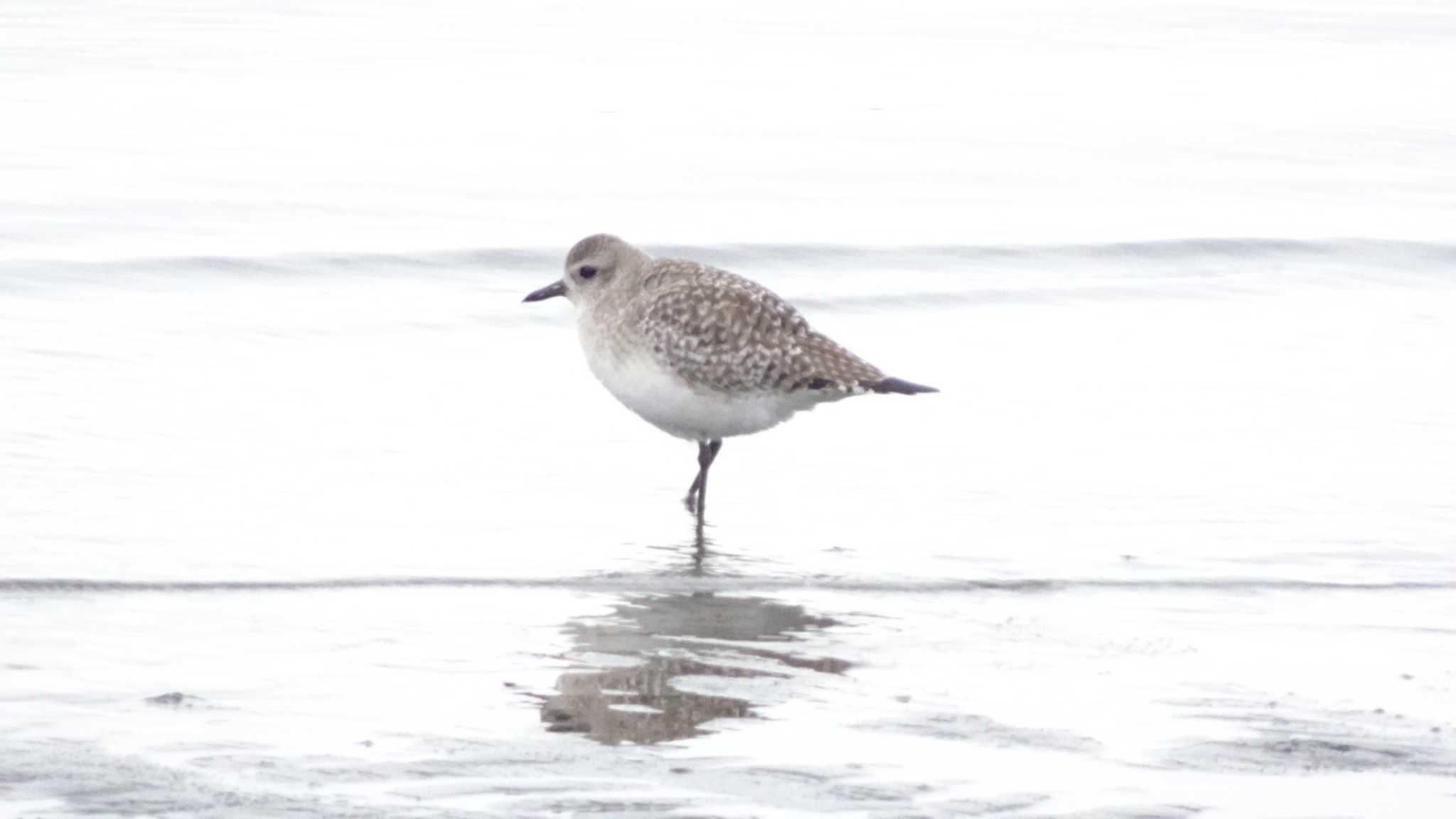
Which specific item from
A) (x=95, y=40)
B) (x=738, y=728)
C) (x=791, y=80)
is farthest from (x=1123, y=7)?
(x=738, y=728)

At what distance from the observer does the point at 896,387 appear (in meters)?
8.50

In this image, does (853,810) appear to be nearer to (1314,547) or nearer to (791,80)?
(1314,547)

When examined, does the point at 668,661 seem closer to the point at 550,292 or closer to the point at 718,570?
the point at 718,570

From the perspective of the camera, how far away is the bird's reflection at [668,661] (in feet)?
18.4

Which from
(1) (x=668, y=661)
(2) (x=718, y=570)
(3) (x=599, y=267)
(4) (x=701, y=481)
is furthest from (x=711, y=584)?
(3) (x=599, y=267)

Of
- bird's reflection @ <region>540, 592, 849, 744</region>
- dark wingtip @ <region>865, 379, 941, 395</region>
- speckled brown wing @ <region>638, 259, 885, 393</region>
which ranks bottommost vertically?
bird's reflection @ <region>540, 592, 849, 744</region>

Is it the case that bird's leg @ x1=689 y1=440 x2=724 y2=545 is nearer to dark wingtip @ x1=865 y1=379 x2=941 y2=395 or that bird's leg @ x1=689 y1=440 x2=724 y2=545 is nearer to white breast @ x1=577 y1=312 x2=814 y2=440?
white breast @ x1=577 y1=312 x2=814 y2=440

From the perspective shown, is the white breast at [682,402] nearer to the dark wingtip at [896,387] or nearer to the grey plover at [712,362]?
the grey plover at [712,362]

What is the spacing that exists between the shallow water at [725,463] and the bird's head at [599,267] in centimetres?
66

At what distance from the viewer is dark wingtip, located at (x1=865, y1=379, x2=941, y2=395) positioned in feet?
27.8

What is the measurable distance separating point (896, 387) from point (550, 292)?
2.04 metres

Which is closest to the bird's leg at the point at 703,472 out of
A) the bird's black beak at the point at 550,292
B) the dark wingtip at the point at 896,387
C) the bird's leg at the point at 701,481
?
the bird's leg at the point at 701,481

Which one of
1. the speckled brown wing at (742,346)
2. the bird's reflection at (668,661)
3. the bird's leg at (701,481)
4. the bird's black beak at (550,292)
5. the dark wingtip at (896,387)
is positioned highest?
the bird's black beak at (550,292)

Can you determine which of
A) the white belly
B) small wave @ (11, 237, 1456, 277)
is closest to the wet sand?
the white belly
